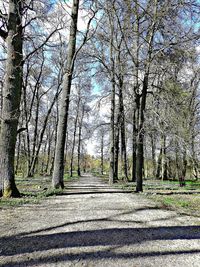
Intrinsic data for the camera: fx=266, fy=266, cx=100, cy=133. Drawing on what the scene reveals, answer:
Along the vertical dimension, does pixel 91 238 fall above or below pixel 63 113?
below

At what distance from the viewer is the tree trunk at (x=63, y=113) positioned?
441 inches

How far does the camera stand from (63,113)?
11625mm

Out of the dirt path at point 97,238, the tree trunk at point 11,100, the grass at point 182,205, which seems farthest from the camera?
the tree trunk at point 11,100

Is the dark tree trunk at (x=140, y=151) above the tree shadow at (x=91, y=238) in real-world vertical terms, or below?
above

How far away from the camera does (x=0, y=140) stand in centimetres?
847

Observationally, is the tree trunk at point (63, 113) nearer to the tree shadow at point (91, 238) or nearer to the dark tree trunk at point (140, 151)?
the dark tree trunk at point (140, 151)

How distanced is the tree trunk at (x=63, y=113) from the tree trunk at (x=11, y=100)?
9.13ft

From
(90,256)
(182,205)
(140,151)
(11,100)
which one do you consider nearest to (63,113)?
(11,100)

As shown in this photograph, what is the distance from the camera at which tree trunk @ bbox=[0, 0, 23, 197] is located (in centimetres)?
830

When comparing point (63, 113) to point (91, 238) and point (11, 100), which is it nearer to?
point (11, 100)

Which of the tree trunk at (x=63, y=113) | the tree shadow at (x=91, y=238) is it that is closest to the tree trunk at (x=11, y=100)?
the tree trunk at (x=63, y=113)

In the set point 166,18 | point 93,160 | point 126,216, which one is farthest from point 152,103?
point 93,160

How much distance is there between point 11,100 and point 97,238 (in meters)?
5.99

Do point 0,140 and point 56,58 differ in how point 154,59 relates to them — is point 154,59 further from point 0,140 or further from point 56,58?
point 56,58
